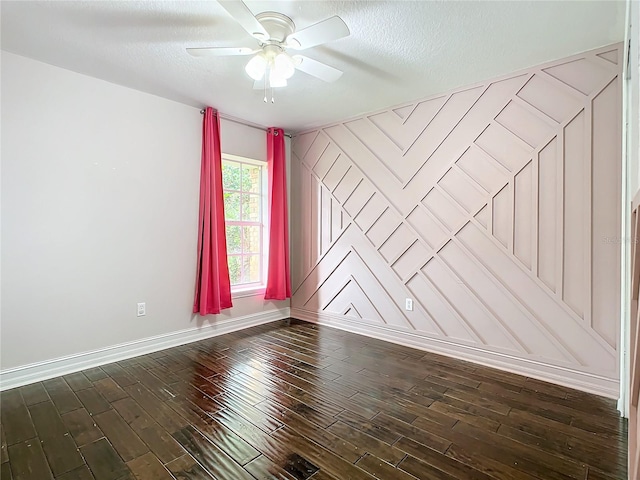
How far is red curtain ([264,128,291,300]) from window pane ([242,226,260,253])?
0.70 ft

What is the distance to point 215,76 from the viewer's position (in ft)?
9.40

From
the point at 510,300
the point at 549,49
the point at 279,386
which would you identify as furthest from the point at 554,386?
the point at 549,49

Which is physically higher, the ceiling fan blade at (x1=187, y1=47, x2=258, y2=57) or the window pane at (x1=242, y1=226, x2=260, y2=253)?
the ceiling fan blade at (x1=187, y1=47, x2=258, y2=57)

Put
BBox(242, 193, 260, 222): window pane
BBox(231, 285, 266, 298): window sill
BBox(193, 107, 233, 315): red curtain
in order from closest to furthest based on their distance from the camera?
BBox(193, 107, 233, 315): red curtain, BBox(231, 285, 266, 298): window sill, BBox(242, 193, 260, 222): window pane

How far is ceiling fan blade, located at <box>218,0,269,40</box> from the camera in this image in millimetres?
1625

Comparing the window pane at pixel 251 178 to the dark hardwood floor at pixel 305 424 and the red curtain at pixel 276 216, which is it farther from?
the dark hardwood floor at pixel 305 424

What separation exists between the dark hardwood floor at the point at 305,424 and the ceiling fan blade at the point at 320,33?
233 centimetres

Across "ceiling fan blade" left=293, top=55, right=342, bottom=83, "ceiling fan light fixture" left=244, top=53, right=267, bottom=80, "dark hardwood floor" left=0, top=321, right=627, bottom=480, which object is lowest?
"dark hardwood floor" left=0, top=321, right=627, bottom=480

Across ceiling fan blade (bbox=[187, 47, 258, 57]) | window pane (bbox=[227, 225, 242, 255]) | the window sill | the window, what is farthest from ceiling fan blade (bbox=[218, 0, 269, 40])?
the window sill

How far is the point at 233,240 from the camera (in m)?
4.20

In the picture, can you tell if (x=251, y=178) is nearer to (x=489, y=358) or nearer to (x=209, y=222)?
(x=209, y=222)

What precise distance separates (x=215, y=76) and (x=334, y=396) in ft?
9.27

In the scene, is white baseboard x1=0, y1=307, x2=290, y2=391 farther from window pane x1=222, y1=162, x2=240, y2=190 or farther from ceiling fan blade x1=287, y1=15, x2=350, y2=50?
ceiling fan blade x1=287, y1=15, x2=350, y2=50

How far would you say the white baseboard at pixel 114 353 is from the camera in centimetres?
256
